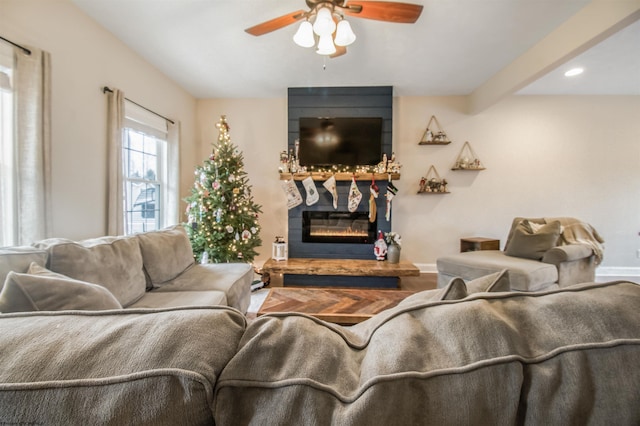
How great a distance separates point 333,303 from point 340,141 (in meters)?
2.46

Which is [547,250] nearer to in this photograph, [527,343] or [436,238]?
[436,238]

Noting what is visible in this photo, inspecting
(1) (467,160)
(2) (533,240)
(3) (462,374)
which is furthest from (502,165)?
(3) (462,374)

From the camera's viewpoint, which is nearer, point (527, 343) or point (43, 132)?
point (527, 343)

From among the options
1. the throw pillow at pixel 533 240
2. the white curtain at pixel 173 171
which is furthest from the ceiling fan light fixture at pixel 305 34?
the throw pillow at pixel 533 240

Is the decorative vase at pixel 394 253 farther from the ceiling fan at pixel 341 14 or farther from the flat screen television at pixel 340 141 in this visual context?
the ceiling fan at pixel 341 14

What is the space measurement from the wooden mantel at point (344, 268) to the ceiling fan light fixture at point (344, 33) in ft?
7.86

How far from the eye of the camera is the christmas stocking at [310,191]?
3.63 metres

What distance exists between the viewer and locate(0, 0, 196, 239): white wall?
72.6 inches

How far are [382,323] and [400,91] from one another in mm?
3852

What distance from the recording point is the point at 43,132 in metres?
1.78

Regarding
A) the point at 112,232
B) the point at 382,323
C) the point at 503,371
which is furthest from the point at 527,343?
the point at 112,232

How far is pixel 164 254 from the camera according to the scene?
1970mm

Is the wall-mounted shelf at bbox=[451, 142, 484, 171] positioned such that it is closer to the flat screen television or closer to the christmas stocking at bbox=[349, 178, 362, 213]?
the flat screen television

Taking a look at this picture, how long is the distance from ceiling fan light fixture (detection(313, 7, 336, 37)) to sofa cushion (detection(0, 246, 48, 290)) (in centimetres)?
204
